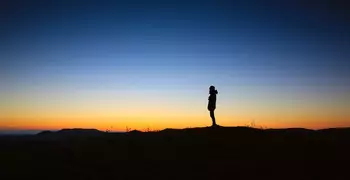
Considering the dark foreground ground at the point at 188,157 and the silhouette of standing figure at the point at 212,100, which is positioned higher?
the silhouette of standing figure at the point at 212,100

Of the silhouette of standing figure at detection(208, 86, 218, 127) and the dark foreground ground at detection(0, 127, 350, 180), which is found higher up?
the silhouette of standing figure at detection(208, 86, 218, 127)

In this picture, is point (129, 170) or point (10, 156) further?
point (10, 156)

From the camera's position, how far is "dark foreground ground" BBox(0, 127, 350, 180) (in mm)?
16000

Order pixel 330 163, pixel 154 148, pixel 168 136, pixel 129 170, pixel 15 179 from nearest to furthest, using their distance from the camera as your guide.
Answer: pixel 15 179, pixel 129 170, pixel 330 163, pixel 154 148, pixel 168 136

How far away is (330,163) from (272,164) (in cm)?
254

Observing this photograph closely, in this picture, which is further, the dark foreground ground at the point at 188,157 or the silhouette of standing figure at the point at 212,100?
the silhouette of standing figure at the point at 212,100

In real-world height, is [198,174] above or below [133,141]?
below

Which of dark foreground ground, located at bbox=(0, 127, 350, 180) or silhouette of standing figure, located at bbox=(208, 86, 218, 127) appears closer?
dark foreground ground, located at bbox=(0, 127, 350, 180)

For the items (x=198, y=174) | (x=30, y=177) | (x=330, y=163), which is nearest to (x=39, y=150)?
(x=30, y=177)

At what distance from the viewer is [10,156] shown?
1811 centimetres

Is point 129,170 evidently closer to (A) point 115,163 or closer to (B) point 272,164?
(A) point 115,163

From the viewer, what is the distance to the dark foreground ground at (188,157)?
1600cm

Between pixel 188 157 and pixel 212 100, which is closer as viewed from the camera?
pixel 188 157

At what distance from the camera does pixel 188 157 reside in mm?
17969
